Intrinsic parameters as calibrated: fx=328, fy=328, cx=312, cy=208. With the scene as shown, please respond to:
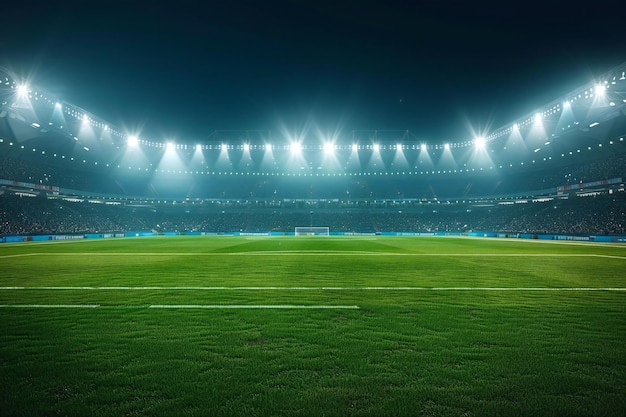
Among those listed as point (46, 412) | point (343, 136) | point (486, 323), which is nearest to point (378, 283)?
point (486, 323)

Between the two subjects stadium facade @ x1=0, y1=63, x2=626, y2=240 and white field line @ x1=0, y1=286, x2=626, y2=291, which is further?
stadium facade @ x1=0, y1=63, x2=626, y2=240

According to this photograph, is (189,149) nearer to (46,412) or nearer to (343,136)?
(343,136)

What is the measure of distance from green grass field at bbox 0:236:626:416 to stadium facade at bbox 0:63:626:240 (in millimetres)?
46235

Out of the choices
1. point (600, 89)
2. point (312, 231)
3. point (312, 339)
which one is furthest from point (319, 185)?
point (312, 339)

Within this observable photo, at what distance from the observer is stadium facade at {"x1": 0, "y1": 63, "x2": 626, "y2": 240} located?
49.8 metres

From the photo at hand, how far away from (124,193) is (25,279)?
74.1m

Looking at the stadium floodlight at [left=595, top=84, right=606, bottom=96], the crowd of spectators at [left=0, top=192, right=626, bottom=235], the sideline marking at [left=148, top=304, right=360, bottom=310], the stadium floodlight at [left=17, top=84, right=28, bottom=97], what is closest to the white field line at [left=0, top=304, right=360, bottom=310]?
the sideline marking at [left=148, top=304, right=360, bottom=310]

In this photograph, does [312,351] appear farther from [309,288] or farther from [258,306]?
[309,288]

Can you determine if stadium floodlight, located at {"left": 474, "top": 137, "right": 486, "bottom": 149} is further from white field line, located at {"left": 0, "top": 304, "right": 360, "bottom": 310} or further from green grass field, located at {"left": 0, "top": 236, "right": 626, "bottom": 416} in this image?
white field line, located at {"left": 0, "top": 304, "right": 360, "bottom": 310}

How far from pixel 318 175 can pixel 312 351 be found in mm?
84303

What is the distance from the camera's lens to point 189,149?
8594 cm

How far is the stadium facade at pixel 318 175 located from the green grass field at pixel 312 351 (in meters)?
46.2

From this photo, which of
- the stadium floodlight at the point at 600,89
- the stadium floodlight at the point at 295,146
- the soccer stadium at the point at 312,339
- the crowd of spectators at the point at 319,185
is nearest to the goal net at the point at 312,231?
→ the crowd of spectators at the point at 319,185

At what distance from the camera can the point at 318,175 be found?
87.9 meters
